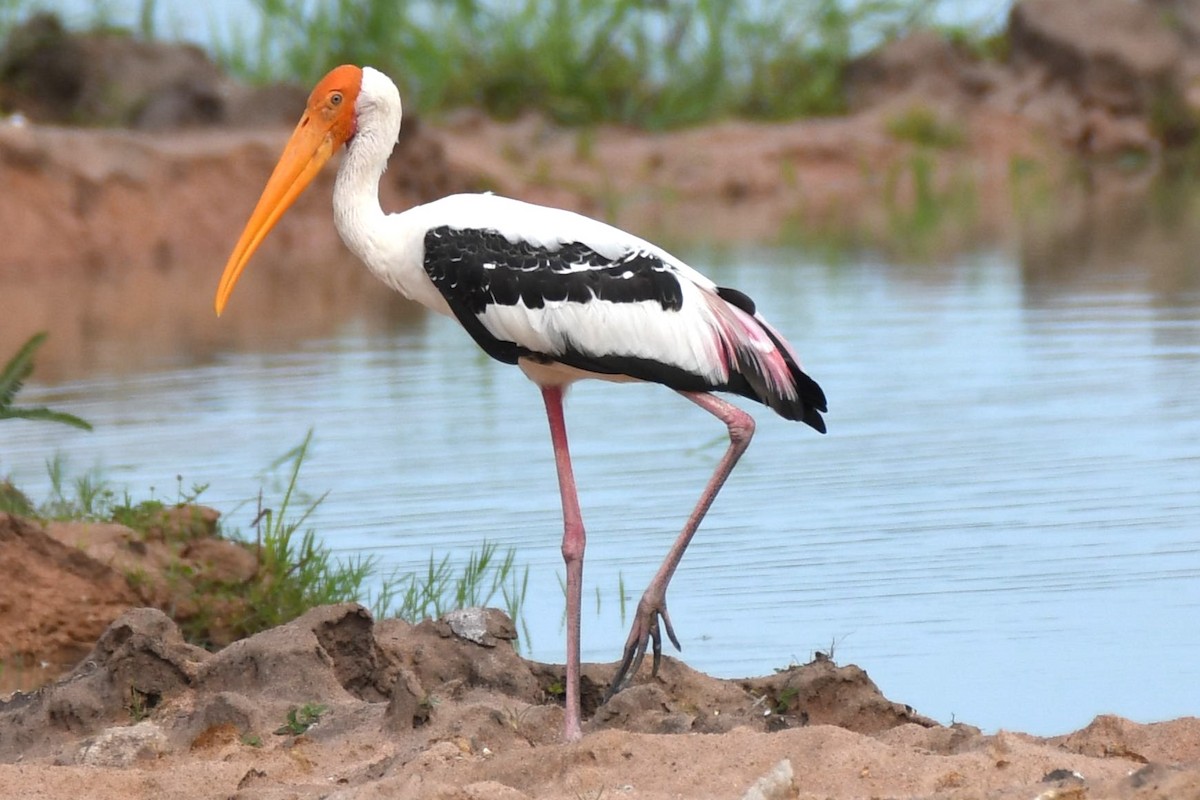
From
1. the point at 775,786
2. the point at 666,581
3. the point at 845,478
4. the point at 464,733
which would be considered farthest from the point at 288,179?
the point at 775,786

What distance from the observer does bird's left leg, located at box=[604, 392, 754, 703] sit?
5035mm

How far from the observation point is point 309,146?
5879 millimetres

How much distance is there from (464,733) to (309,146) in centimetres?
197

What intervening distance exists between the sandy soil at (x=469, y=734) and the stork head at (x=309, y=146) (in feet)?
3.58

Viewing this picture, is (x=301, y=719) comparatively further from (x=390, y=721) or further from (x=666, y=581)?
(x=666, y=581)

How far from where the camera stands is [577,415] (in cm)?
928

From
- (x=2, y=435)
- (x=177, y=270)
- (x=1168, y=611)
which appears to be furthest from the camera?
(x=177, y=270)

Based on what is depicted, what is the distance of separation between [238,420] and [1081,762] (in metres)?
5.82

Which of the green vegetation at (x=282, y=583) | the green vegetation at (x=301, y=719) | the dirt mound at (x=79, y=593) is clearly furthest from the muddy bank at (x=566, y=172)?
the green vegetation at (x=301, y=719)

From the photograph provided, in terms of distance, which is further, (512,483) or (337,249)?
(337,249)

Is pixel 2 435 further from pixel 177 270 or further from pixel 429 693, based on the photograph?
pixel 177 270

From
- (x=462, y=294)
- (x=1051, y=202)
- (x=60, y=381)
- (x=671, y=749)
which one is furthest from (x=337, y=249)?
(x=671, y=749)

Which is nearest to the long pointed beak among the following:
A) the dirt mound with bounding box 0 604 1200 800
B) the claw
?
the dirt mound with bounding box 0 604 1200 800

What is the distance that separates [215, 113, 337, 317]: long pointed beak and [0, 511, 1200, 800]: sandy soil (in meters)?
1.12
